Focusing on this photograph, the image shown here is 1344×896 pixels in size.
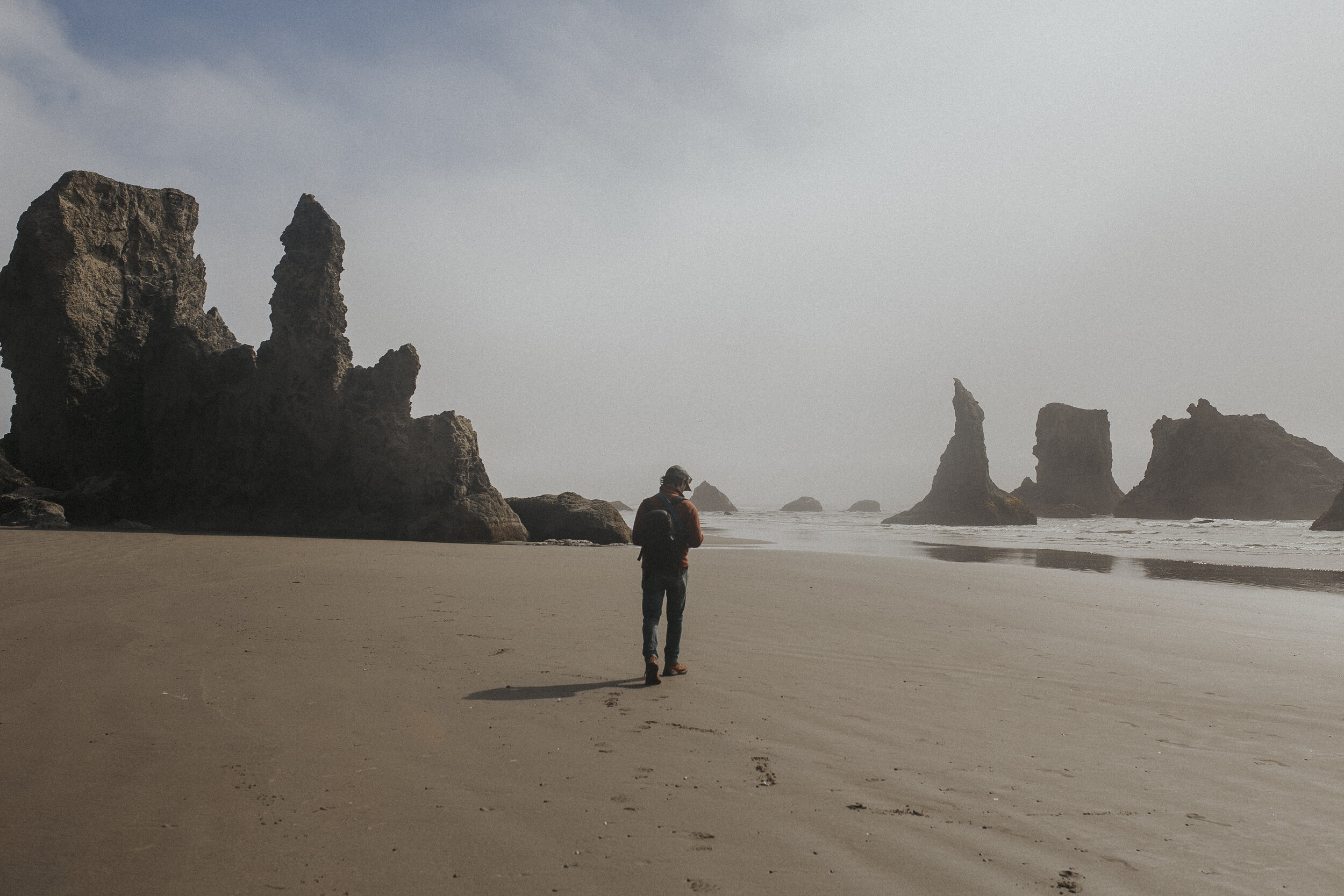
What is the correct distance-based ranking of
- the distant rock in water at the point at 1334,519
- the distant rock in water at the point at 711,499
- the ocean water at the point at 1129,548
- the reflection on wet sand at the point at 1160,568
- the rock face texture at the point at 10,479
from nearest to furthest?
the reflection on wet sand at the point at 1160,568
the ocean water at the point at 1129,548
the rock face texture at the point at 10,479
the distant rock in water at the point at 1334,519
the distant rock in water at the point at 711,499

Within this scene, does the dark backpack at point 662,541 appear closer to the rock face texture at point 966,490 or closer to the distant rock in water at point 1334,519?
the distant rock in water at point 1334,519

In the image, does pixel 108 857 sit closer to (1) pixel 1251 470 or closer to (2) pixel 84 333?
(2) pixel 84 333

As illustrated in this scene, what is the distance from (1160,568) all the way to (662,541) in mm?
15560

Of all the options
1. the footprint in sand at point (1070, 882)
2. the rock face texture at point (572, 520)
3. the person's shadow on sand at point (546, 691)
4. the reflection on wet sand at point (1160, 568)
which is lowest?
the footprint in sand at point (1070, 882)

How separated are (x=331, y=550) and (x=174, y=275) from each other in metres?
14.0

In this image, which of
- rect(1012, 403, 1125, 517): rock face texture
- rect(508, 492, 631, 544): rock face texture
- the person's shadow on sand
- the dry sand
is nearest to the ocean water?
rect(508, 492, 631, 544): rock face texture

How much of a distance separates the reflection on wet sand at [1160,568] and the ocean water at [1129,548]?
3 cm

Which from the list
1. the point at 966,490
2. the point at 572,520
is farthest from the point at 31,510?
the point at 966,490

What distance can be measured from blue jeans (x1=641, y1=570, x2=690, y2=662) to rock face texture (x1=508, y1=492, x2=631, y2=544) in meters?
16.0

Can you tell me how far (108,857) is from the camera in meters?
2.44

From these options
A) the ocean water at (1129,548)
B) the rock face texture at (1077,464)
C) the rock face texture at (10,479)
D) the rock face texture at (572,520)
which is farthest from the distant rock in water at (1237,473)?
A: the rock face texture at (10,479)

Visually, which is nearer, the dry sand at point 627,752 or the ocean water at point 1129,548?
the dry sand at point 627,752

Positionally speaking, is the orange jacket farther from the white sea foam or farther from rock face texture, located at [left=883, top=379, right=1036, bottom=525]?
rock face texture, located at [left=883, top=379, right=1036, bottom=525]

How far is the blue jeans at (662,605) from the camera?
5.47 m
